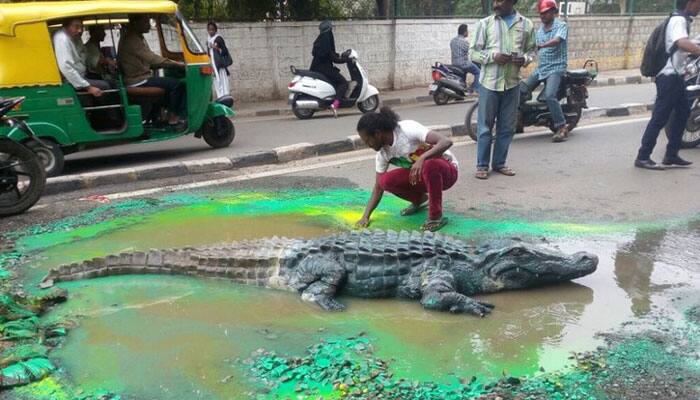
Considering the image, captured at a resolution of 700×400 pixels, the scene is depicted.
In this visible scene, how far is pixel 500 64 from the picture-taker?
6.34 metres

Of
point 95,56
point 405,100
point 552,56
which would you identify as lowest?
point 405,100

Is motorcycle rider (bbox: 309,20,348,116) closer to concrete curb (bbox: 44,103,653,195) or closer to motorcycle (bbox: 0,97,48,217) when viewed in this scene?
concrete curb (bbox: 44,103,653,195)

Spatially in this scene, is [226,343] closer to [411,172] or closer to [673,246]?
[411,172]

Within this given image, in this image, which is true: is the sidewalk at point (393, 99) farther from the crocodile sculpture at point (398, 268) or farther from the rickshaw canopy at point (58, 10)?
the crocodile sculpture at point (398, 268)

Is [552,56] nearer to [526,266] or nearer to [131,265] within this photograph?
[526,266]

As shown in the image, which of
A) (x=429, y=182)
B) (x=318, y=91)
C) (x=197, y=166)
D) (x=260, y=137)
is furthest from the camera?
(x=318, y=91)

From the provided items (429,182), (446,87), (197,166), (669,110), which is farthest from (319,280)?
(446,87)

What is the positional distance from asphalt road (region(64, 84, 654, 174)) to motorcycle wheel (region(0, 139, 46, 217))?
1862mm

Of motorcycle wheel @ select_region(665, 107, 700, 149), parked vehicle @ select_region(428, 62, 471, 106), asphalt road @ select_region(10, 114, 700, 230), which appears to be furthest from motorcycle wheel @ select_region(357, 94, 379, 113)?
motorcycle wheel @ select_region(665, 107, 700, 149)

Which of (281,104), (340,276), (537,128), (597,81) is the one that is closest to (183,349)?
(340,276)

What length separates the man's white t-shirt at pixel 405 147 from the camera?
481cm

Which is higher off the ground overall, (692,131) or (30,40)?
(30,40)

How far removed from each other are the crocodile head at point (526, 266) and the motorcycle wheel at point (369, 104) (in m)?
8.59

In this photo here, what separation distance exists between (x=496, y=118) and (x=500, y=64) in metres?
0.66
